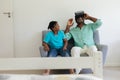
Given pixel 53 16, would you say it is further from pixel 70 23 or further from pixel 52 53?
pixel 52 53

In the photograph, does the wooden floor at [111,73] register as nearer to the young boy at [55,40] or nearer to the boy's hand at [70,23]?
the young boy at [55,40]

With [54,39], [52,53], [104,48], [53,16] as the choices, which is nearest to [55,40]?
[54,39]

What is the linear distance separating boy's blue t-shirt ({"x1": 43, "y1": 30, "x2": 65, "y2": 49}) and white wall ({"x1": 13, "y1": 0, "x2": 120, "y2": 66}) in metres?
0.55

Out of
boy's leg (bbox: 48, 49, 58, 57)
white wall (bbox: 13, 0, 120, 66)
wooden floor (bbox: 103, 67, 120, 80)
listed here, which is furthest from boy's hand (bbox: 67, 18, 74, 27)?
wooden floor (bbox: 103, 67, 120, 80)

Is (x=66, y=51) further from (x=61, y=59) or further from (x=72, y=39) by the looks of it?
(x=61, y=59)

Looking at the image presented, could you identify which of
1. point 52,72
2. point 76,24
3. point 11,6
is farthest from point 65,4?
point 52,72

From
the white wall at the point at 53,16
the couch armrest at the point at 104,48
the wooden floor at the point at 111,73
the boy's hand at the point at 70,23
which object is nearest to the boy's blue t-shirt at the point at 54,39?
the boy's hand at the point at 70,23

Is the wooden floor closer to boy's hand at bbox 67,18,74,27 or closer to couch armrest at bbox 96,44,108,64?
couch armrest at bbox 96,44,108,64

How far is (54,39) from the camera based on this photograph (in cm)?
441

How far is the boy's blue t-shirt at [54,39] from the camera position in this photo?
440cm

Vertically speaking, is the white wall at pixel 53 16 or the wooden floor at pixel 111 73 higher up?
the white wall at pixel 53 16

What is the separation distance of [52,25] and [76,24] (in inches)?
27.6

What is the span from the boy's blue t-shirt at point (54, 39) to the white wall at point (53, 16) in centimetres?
55

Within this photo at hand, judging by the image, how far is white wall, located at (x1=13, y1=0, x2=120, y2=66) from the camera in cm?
491
